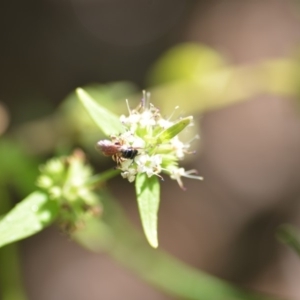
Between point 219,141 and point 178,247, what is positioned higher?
point 219,141

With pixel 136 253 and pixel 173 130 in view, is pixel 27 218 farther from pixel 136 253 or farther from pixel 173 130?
pixel 136 253

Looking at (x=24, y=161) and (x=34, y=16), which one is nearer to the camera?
(x=24, y=161)

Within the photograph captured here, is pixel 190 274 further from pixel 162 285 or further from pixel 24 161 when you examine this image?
pixel 24 161

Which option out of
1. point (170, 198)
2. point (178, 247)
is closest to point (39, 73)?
point (170, 198)

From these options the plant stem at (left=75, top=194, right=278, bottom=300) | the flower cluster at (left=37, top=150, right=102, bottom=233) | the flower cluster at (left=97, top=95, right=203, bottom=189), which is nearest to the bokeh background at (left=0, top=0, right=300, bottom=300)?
the plant stem at (left=75, top=194, right=278, bottom=300)

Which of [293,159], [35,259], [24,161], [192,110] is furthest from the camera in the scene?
[293,159]

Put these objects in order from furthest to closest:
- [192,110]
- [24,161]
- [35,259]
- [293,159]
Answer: [293,159]
[35,259]
[192,110]
[24,161]

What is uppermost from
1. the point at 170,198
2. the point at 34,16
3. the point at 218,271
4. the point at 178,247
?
the point at 34,16
